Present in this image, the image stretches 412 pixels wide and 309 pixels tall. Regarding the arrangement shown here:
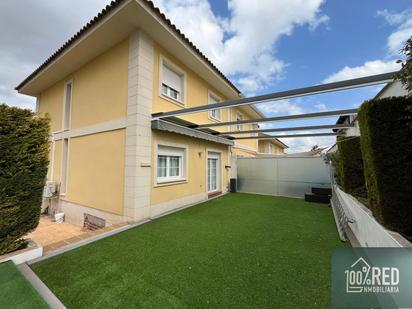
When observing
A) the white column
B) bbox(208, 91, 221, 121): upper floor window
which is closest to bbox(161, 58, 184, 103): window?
the white column

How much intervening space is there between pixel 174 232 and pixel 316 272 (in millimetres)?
3856

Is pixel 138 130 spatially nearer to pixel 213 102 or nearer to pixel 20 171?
pixel 20 171

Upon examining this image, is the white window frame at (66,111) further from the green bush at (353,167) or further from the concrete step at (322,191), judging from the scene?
the concrete step at (322,191)

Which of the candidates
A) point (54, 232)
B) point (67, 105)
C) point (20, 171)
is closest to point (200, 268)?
point (20, 171)

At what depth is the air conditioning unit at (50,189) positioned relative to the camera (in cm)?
1005

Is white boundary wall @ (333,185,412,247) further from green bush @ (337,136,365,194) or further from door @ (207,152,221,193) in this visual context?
door @ (207,152,221,193)

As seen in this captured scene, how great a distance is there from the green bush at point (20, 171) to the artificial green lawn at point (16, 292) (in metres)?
0.90

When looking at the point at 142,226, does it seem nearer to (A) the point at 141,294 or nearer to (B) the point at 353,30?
(A) the point at 141,294

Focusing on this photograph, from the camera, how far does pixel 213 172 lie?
12.7m

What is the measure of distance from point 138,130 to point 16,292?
497cm

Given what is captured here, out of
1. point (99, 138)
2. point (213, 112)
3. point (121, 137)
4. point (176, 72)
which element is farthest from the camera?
point (213, 112)

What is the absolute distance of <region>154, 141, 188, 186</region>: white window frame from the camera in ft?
25.5

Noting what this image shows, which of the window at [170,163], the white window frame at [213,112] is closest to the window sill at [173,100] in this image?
the window at [170,163]

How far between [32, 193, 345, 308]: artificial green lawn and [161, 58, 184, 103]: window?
19.8 ft
